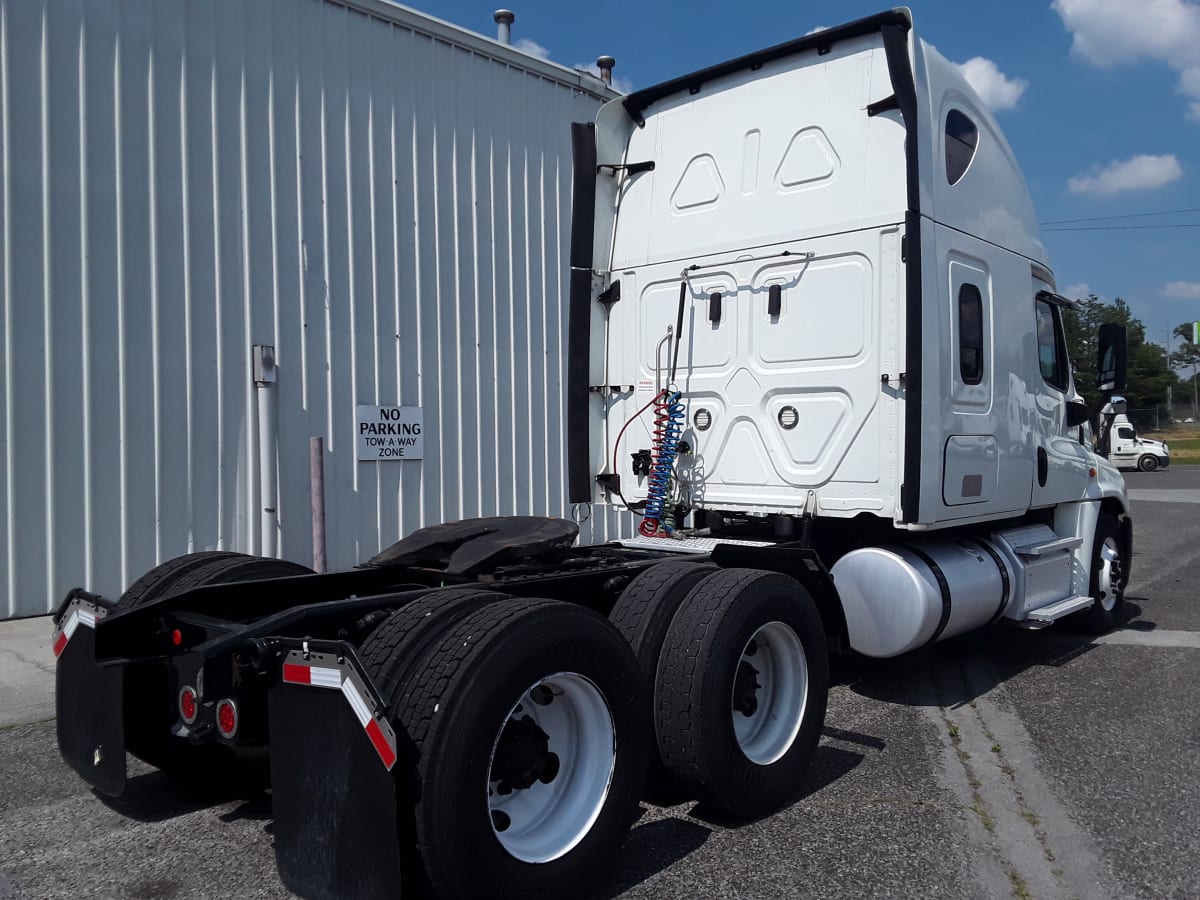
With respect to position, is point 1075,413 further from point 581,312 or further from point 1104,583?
point 581,312

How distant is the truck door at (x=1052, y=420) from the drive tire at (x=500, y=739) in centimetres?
448

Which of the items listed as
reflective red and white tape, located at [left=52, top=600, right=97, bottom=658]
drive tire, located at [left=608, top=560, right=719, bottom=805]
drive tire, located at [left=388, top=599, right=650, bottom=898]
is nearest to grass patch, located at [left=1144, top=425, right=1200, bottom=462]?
drive tire, located at [left=608, top=560, right=719, bottom=805]

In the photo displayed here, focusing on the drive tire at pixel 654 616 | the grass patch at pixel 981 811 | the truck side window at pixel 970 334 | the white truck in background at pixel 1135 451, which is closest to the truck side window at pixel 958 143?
the truck side window at pixel 970 334

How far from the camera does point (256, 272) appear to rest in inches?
332

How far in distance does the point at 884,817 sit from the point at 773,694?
685 millimetres

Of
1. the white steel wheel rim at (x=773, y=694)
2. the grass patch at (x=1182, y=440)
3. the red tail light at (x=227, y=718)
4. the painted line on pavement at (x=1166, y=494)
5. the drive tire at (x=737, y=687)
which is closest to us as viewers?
the red tail light at (x=227, y=718)

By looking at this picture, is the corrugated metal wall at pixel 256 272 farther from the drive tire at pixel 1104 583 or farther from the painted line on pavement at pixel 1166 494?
the painted line on pavement at pixel 1166 494

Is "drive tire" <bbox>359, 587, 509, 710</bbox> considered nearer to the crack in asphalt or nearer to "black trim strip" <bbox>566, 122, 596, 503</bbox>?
the crack in asphalt

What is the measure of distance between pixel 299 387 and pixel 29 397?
2164mm

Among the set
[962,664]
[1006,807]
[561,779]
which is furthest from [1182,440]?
[561,779]

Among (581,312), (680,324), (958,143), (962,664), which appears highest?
(958,143)

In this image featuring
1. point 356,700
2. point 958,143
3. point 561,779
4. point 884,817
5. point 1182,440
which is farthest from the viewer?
point 1182,440

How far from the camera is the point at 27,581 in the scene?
23.2 feet

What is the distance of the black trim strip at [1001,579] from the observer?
21.0 feet
